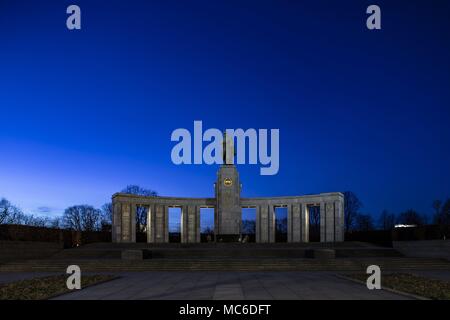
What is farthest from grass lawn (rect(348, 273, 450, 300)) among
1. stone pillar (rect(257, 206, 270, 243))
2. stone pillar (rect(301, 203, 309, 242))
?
stone pillar (rect(257, 206, 270, 243))

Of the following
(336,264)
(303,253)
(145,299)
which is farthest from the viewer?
(303,253)

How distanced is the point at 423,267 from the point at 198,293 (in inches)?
766

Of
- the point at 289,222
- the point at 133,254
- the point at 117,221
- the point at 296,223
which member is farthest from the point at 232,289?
the point at 289,222

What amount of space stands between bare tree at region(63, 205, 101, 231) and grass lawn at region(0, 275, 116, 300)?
252 ft

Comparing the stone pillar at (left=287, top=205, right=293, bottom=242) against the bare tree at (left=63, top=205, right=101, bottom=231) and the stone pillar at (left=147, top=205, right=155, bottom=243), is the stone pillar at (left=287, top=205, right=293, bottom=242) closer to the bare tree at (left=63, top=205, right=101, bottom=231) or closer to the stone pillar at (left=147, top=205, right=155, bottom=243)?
the stone pillar at (left=147, top=205, right=155, bottom=243)

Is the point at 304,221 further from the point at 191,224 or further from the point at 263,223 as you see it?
the point at 191,224

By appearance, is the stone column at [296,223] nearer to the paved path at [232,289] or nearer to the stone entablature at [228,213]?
the stone entablature at [228,213]

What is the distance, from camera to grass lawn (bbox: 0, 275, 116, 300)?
1675 cm

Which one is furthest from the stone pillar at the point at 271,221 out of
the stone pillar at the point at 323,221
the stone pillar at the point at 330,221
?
the stone pillar at the point at 330,221

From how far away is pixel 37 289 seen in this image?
746 inches

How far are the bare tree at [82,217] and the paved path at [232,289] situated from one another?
77.8m
